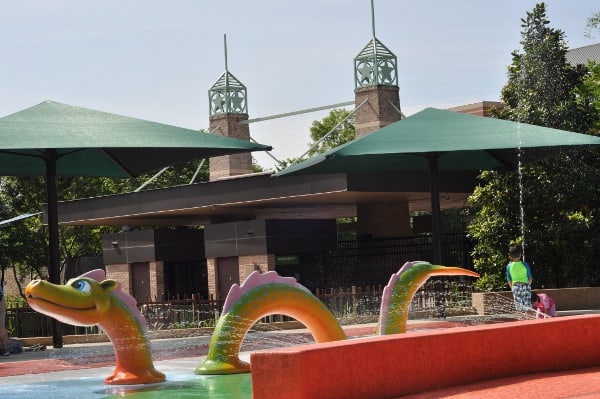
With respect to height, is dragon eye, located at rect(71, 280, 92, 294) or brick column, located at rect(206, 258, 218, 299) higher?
brick column, located at rect(206, 258, 218, 299)

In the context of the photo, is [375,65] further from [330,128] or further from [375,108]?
[330,128]

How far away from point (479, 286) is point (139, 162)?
907cm

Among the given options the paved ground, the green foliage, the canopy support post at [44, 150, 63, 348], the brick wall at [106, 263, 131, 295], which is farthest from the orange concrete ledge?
the green foliage

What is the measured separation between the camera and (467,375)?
10.1 m

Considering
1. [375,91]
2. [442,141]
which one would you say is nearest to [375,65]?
[375,91]

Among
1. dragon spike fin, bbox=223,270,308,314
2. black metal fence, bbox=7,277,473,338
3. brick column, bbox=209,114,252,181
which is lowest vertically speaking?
black metal fence, bbox=7,277,473,338

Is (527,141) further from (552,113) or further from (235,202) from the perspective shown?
(235,202)

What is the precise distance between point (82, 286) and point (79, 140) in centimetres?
503

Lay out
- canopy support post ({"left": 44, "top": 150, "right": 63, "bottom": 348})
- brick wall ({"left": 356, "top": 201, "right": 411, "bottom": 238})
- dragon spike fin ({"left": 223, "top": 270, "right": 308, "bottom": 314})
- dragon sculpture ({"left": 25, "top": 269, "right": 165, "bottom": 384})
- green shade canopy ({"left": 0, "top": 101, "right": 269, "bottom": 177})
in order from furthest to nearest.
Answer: brick wall ({"left": 356, "top": 201, "right": 411, "bottom": 238}), canopy support post ({"left": 44, "top": 150, "right": 63, "bottom": 348}), green shade canopy ({"left": 0, "top": 101, "right": 269, "bottom": 177}), dragon spike fin ({"left": 223, "top": 270, "right": 308, "bottom": 314}), dragon sculpture ({"left": 25, "top": 269, "right": 165, "bottom": 384})

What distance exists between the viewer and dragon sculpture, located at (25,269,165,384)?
41.2 ft

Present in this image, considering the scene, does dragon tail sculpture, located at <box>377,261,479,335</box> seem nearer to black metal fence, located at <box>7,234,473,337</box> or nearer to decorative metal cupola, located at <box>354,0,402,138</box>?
black metal fence, located at <box>7,234,473,337</box>

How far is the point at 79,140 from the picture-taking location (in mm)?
17484

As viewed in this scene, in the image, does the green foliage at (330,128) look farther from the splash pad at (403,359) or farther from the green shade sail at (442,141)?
the splash pad at (403,359)

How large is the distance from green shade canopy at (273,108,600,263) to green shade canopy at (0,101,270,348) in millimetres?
2076
